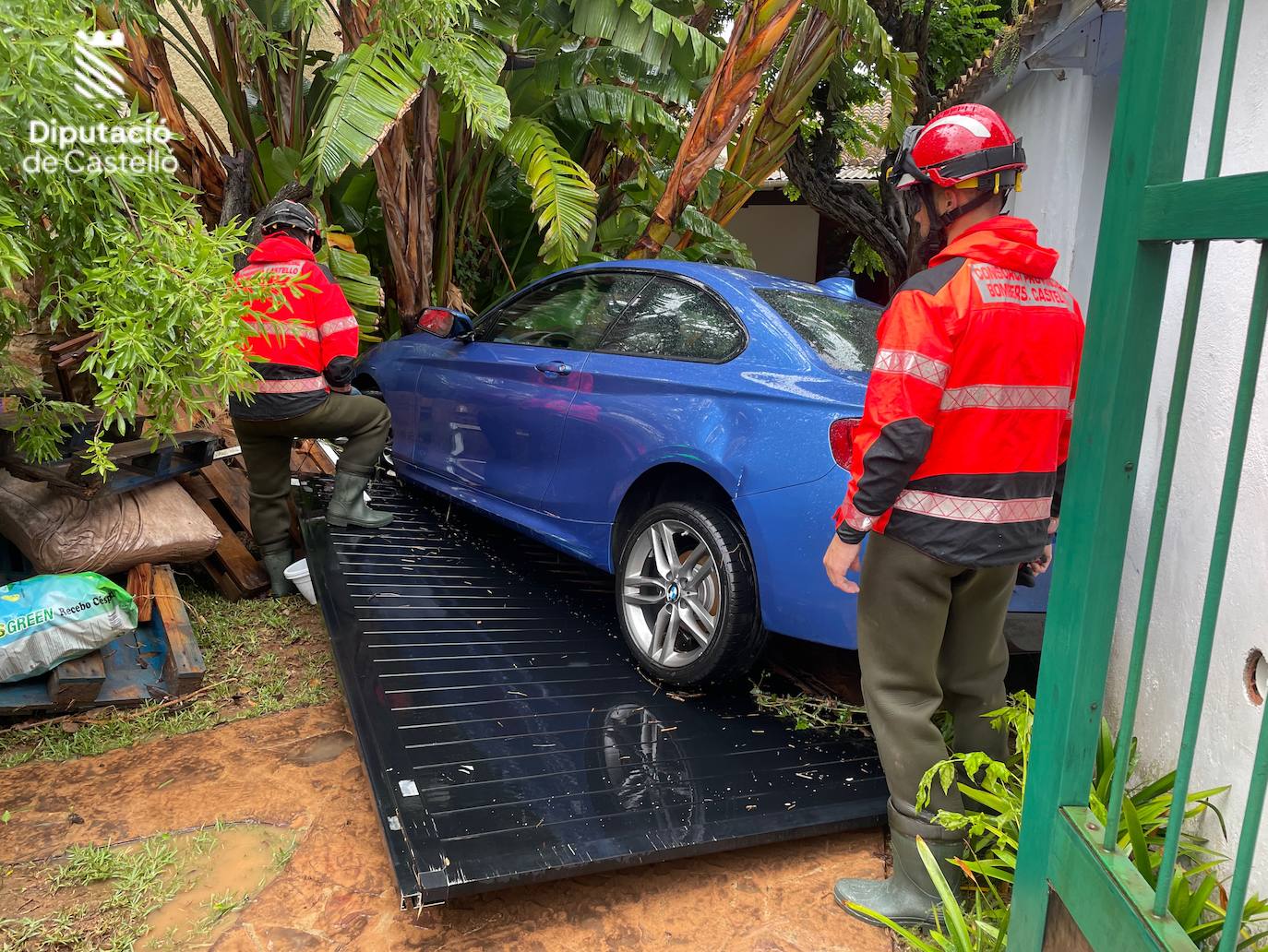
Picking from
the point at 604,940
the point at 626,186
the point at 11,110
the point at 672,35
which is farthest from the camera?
the point at 626,186

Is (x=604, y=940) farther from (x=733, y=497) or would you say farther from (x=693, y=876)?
(x=733, y=497)

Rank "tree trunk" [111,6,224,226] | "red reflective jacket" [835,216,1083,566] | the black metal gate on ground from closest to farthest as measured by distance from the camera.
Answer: "red reflective jacket" [835,216,1083,566], the black metal gate on ground, "tree trunk" [111,6,224,226]

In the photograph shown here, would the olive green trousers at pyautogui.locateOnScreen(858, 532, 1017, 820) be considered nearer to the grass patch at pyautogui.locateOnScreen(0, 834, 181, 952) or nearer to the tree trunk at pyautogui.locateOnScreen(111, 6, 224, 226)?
the grass patch at pyautogui.locateOnScreen(0, 834, 181, 952)

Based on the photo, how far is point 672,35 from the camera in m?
6.80

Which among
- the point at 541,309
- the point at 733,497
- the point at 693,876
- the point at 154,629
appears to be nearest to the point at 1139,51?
the point at 733,497

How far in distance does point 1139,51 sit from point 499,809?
244cm

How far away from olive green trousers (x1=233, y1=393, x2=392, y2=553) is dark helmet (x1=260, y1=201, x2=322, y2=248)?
0.88 m

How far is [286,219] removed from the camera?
476 cm

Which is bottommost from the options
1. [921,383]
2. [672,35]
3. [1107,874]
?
[1107,874]

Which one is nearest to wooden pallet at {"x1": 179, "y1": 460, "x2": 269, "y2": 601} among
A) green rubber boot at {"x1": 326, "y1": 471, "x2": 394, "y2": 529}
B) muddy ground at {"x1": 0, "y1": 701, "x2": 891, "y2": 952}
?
green rubber boot at {"x1": 326, "y1": 471, "x2": 394, "y2": 529}

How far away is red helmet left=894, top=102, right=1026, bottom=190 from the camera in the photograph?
8.02 feet

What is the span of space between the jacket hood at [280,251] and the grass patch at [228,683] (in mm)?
1801

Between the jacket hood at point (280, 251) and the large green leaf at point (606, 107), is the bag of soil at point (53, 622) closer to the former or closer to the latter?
the jacket hood at point (280, 251)

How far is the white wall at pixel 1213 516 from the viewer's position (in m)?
2.35
